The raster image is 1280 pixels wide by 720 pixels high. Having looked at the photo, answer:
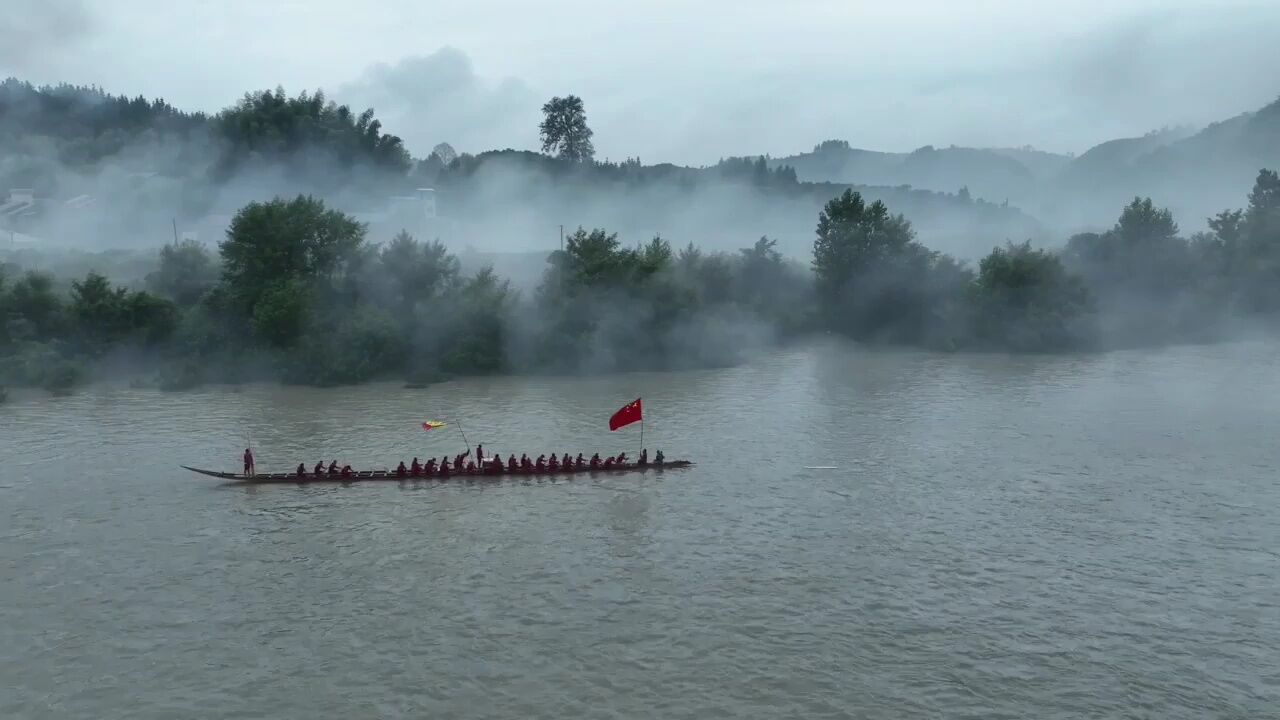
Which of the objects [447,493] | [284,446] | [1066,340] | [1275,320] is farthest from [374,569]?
[1275,320]

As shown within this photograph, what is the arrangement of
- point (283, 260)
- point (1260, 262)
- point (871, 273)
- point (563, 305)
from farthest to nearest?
1. point (871, 273)
2. point (1260, 262)
3. point (563, 305)
4. point (283, 260)

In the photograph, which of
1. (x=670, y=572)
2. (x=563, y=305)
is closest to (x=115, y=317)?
(x=563, y=305)

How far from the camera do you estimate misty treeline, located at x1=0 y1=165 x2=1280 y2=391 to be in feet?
175

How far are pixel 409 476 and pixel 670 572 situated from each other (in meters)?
11.3

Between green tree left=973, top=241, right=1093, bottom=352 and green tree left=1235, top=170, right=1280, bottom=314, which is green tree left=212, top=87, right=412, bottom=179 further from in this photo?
green tree left=1235, top=170, right=1280, bottom=314

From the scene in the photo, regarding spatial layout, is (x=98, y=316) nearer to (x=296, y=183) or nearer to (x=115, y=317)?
(x=115, y=317)

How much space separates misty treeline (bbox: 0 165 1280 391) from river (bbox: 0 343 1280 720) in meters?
13.1

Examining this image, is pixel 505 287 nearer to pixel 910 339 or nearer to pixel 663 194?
pixel 910 339

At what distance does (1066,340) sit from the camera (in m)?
61.5

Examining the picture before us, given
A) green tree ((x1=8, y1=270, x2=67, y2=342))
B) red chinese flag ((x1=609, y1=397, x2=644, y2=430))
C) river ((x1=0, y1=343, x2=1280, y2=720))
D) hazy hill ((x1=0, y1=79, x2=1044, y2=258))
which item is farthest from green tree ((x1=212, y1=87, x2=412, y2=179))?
red chinese flag ((x1=609, y1=397, x2=644, y2=430))

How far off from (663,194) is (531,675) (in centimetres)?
11691

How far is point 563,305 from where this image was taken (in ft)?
186

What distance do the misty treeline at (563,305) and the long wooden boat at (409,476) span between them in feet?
71.4

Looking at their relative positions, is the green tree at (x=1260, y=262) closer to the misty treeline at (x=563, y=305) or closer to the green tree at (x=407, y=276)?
the misty treeline at (x=563, y=305)
